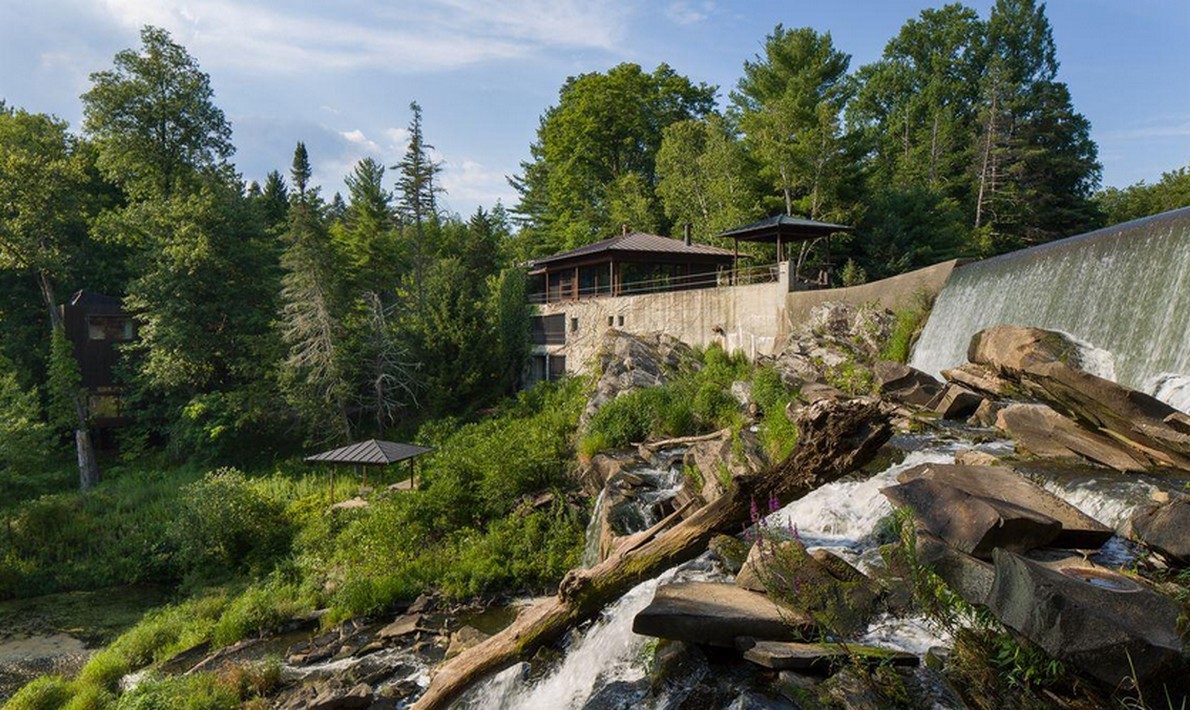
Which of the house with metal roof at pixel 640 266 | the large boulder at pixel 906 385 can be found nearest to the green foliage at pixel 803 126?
the house with metal roof at pixel 640 266

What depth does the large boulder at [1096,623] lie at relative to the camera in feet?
11.0

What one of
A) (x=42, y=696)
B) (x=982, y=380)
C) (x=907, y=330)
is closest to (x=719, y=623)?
(x=982, y=380)

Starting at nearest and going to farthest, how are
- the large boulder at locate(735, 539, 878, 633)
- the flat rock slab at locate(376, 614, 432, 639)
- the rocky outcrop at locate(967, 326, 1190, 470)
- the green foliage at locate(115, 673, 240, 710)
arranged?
the large boulder at locate(735, 539, 878, 633), the rocky outcrop at locate(967, 326, 1190, 470), the green foliage at locate(115, 673, 240, 710), the flat rock slab at locate(376, 614, 432, 639)

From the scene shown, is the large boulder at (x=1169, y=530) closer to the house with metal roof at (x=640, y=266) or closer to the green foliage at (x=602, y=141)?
the house with metal roof at (x=640, y=266)

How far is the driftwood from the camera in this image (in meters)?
5.72

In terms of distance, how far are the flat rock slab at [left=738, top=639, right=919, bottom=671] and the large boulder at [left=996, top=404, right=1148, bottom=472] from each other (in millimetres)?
5045

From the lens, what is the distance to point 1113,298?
10180 mm

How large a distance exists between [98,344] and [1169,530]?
3726 centimetres

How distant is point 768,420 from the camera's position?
492 inches

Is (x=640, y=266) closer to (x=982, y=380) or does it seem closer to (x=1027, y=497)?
(x=982, y=380)

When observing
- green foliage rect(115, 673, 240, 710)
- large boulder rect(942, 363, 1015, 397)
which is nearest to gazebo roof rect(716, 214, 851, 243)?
large boulder rect(942, 363, 1015, 397)

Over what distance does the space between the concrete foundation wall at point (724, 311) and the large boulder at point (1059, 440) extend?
7978 millimetres

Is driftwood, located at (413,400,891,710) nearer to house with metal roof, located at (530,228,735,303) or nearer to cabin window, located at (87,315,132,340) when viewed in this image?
house with metal roof, located at (530,228,735,303)

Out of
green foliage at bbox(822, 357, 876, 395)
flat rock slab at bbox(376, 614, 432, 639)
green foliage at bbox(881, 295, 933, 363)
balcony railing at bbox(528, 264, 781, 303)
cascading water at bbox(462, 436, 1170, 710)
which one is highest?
balcony railing at bbox(528, 264, 781, 303)
